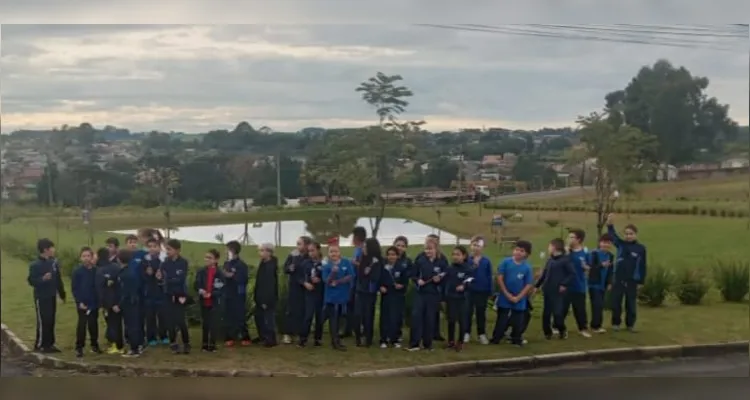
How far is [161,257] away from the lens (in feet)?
29.2

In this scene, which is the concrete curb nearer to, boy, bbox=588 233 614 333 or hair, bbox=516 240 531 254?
boy, bbox=588 233 614 333

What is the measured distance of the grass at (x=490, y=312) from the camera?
8797 mm

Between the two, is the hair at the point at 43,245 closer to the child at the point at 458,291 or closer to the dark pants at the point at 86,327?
the dark pants at the point at 86,327

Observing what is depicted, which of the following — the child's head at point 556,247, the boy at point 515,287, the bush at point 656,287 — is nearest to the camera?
the boy at point 515,287

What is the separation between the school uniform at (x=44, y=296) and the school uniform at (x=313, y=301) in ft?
6.45

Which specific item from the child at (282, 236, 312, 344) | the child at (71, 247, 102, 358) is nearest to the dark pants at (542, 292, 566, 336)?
the child at (282, 236, 312, 344)

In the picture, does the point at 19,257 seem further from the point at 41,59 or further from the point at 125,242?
the point at 41,59

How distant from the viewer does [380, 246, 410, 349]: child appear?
898 cm

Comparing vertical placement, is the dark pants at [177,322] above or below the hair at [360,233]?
below

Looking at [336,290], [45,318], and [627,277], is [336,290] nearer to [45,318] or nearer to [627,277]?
[45,318]

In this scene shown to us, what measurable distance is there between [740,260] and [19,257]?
19.7 feet

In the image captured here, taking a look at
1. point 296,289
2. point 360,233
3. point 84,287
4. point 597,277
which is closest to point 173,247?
point 84,287

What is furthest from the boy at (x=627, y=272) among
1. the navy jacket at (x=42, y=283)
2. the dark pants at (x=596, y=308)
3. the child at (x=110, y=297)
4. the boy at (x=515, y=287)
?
the navy jacket at (x=42, y=283)

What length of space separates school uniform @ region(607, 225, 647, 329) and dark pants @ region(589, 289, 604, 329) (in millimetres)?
129
